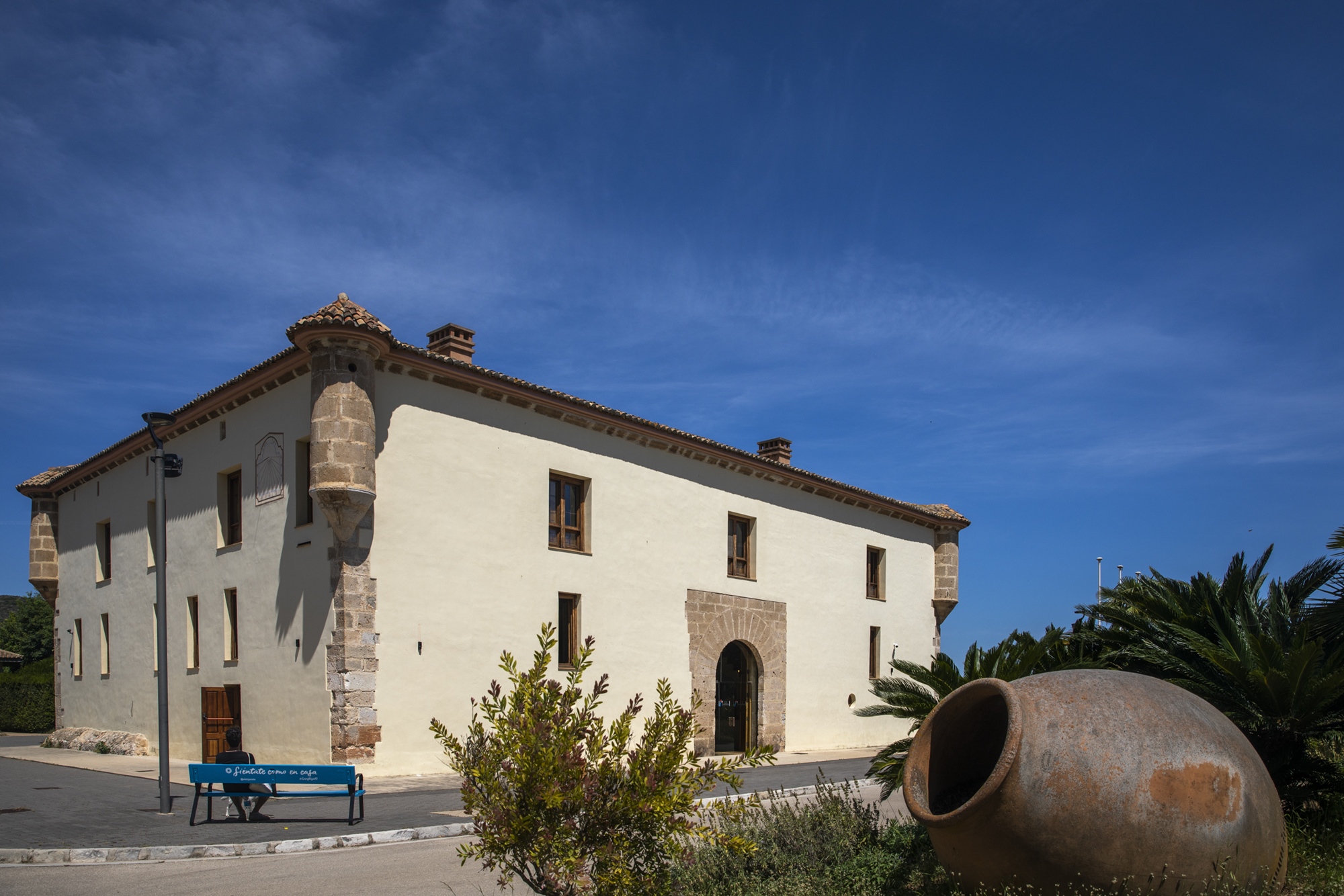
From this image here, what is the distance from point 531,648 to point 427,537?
2977mm

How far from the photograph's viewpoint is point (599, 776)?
5.58 meters

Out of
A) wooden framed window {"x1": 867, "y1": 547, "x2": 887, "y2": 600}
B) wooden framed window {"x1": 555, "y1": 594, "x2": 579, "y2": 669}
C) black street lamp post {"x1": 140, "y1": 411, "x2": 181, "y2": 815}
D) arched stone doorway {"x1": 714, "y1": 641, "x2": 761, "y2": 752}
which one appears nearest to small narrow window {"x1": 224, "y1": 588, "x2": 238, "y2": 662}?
black street lamp post {"x1": 140, "y1": 411, "x2": 181, "y2": 815}

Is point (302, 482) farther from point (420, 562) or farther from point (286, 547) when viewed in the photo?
point (420, 562)

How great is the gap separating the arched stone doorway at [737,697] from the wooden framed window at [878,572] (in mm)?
5508

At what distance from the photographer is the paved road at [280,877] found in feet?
26.9

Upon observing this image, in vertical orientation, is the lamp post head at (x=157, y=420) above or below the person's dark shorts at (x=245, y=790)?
above

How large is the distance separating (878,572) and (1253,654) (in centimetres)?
1974

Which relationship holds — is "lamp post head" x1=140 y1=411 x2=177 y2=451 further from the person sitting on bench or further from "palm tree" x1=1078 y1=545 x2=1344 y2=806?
"palm tree" x1=1078 y1=545 x2=1344 y2=806

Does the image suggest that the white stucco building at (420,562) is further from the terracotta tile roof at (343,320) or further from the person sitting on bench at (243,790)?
the person sitting on bench at (243,790)

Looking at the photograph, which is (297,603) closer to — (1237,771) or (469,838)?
(469,838)

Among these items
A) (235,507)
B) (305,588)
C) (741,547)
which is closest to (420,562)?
(305,588)

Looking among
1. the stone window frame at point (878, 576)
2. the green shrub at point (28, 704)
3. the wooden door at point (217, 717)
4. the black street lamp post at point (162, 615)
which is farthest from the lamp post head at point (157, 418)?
the green shrub at point (28, 704)

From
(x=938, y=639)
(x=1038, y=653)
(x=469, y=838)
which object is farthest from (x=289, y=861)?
(x=938, y=639)

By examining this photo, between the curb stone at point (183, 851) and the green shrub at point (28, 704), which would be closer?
the curb stone at point (183, 851)
